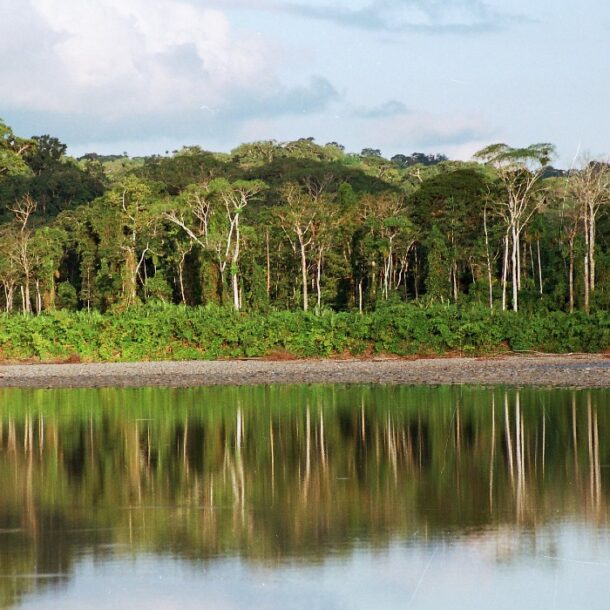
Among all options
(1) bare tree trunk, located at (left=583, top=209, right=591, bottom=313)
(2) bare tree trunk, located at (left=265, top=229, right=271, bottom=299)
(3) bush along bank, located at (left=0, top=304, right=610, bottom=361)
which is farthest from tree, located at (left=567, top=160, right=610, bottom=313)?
(2) bare tree trunk, located at (left=265, top=229, right=271, bottom=299)

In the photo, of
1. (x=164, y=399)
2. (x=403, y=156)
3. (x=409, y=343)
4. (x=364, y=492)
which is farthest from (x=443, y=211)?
(x=403, y=156)

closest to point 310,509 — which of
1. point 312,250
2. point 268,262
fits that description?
point 312,250

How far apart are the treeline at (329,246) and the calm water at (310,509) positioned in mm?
31793

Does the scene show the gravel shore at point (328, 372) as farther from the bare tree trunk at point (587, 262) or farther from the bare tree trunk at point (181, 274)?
the bare tree trunk at point (181, 274)

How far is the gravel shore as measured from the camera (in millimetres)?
32094

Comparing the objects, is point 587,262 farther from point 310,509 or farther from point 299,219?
point 310,509

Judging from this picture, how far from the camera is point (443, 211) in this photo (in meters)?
67.6

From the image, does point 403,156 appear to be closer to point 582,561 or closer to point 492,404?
point 492,404

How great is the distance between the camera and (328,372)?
115 feet

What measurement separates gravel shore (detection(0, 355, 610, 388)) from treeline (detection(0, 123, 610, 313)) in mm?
14558

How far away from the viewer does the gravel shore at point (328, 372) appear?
32.1 m

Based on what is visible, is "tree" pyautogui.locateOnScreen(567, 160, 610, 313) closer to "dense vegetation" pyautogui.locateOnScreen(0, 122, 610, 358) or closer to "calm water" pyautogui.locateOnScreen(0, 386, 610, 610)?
"dense vegetation" pyautogui.locateOnScreen(0, 122, 610, 358)

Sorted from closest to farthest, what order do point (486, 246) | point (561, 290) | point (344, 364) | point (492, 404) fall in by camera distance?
point (492, 404) < point (344, 364) < point (561, 290) < point (486, 246)

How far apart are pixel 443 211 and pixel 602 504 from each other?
5492cm
